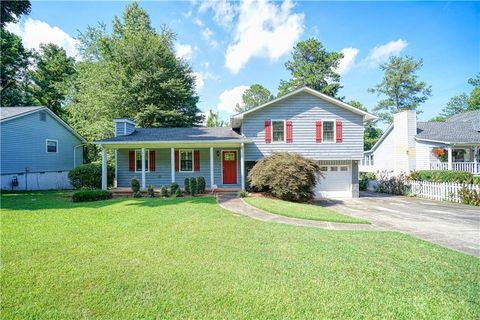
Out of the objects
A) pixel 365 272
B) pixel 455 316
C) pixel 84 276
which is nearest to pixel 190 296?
pixel 84 276

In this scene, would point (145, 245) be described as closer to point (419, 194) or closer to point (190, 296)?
point (190, 296)

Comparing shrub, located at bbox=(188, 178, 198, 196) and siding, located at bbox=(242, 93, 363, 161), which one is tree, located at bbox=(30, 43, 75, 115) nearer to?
shrub, located at bbox=(188, 178, 198, 196)

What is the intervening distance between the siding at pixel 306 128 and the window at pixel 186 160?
141 inches

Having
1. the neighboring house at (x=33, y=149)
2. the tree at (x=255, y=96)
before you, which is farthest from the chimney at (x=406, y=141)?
the tree at (x=255, y=96)

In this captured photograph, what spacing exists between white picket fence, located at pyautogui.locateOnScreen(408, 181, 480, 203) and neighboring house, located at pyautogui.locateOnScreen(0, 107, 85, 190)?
26.2m

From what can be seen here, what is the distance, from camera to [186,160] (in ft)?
51.5

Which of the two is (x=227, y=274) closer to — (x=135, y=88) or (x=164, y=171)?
(x=164, y=171)

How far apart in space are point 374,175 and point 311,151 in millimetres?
8685

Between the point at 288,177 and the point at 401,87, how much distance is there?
119 feet

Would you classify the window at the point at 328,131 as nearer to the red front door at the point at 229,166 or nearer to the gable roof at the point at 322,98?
the gable roof at the point at 322,98

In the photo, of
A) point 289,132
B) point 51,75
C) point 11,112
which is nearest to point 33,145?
point 11,112

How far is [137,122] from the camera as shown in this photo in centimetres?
2448

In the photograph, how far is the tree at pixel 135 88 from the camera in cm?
2453

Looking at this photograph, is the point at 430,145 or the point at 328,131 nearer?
the point at 328,131
